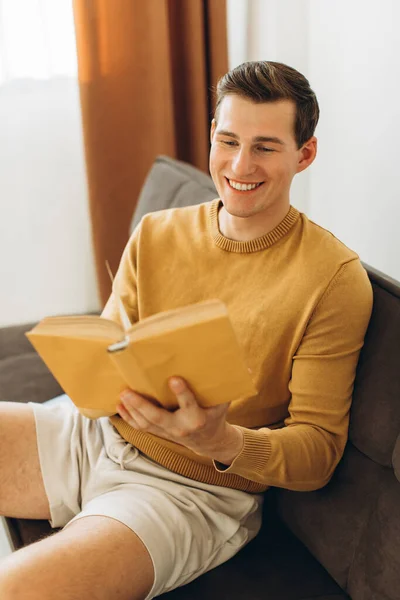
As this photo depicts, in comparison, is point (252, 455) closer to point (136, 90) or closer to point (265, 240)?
point (265, 240)

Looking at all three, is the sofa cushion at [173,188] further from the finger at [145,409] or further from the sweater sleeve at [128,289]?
the finger at [145,409]

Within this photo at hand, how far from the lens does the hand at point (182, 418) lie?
108cm

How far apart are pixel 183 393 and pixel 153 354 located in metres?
0.09

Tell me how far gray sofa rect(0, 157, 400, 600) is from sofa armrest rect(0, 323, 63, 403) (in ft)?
1.42

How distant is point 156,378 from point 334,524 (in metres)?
0.54

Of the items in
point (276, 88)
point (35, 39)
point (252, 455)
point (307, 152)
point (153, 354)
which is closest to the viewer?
point (153, 354)

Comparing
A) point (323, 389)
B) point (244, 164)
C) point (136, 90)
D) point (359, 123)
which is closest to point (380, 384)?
point (323, 389)

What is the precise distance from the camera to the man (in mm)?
1263

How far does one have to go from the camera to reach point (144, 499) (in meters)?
1.38

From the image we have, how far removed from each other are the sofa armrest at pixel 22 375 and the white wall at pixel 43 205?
621 millimetres

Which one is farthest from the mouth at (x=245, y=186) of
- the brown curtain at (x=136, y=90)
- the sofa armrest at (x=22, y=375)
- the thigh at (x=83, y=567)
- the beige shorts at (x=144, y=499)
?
the brown curtain at (x=136, y=90)

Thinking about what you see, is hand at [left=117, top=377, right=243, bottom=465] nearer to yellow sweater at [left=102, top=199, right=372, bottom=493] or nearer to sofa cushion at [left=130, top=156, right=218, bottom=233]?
yellow sweater at [left=102, top=199, right=372, bottom=493]

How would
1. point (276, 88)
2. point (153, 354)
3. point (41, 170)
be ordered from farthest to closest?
point (41, 170), point (276, 88), point (153, 354)

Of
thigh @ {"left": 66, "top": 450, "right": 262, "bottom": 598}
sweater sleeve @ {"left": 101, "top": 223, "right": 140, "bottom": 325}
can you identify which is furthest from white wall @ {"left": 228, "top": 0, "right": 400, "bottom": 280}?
thigh @ {"left": 66, "top": 450, "right": 262, "bottom": 598}
